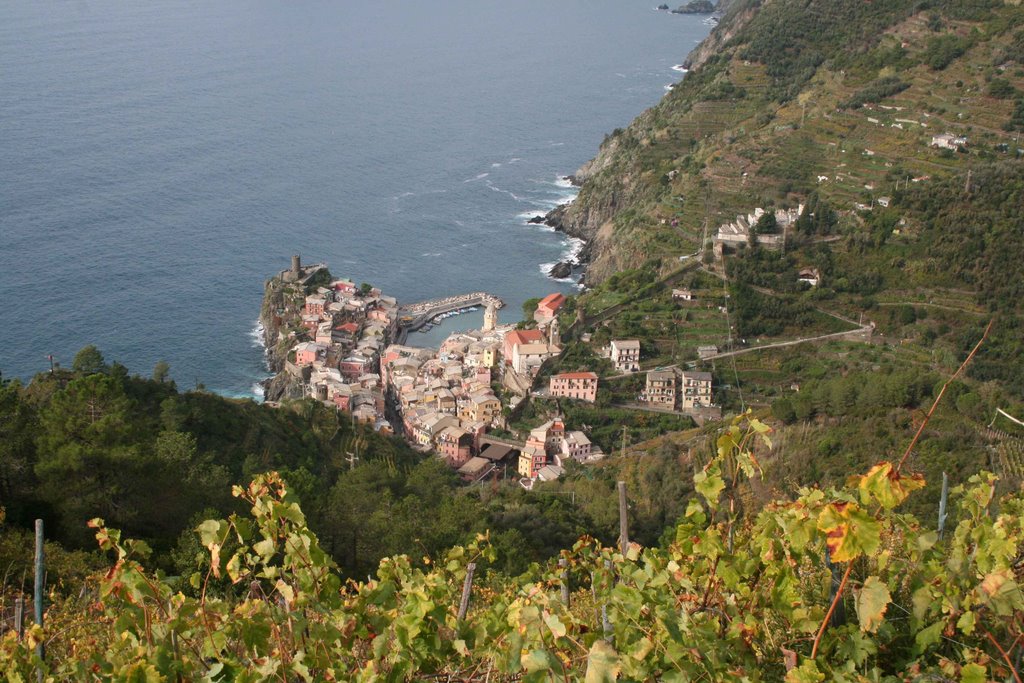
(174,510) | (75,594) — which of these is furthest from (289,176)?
(75,594)

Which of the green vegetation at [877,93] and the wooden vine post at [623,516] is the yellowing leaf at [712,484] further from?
the green vegetation at [877,93]

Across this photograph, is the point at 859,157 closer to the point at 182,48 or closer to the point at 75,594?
the point at 75,594

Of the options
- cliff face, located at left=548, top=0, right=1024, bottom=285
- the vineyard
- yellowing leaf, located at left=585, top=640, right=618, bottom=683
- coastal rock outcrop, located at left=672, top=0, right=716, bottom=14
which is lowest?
cliff face, located at left=548, top=0, right=1024, bottom=285

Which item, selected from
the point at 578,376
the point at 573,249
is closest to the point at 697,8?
the point at 573,249

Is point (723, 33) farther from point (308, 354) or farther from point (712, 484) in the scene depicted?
point (712, 484)

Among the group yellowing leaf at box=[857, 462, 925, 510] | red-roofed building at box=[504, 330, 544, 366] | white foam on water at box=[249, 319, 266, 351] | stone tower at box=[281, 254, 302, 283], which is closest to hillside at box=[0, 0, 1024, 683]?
yellowing leaf at box=[857, 462, 925, 510]

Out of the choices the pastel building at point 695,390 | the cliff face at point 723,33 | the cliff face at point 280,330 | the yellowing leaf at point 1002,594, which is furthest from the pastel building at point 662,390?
the cliff face at point 723,33

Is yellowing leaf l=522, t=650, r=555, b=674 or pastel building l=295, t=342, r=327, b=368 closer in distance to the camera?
yellowing leaf l=522, t=650, r=555, b=674

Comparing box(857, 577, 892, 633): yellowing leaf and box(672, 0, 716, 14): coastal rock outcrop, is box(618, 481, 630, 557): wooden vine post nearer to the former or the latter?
box(857, 577, 892, 633): yellowing leaf
